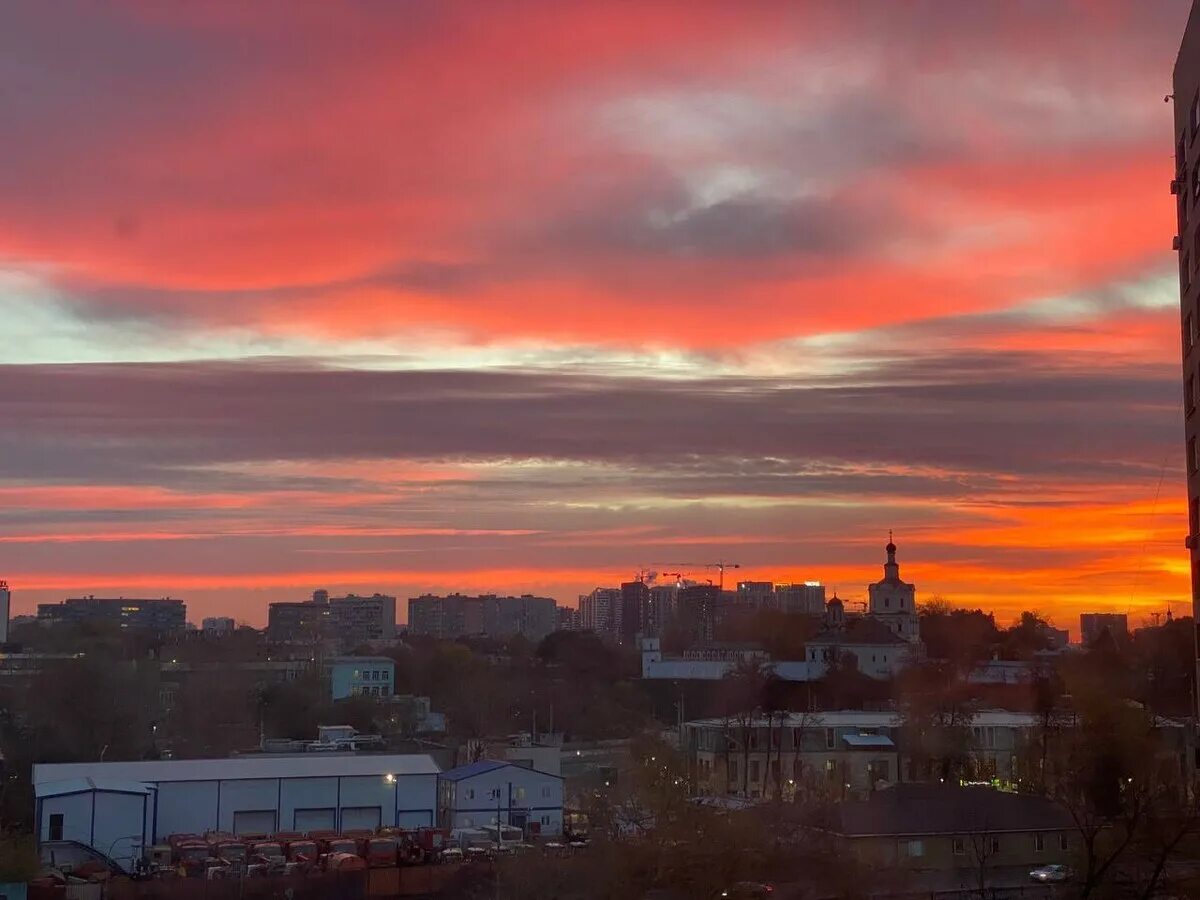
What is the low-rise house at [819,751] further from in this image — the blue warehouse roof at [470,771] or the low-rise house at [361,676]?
the low-rise house at [361,676]

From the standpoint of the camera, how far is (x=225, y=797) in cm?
2967

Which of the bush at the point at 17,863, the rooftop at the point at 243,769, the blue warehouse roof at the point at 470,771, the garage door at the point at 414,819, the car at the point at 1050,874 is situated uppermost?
the rooftop at the point at 243,769

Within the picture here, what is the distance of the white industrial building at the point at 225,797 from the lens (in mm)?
27875

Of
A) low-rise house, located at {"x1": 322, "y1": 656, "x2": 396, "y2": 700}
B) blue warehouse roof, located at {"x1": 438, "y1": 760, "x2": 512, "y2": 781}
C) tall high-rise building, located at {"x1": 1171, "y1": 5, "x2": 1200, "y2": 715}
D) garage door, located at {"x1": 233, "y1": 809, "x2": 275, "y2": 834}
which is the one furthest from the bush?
low-rise house, located at {"x1": 322, "y1": 656, "x2": 396, "y2": 700}

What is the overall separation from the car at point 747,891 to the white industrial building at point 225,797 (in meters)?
12.4

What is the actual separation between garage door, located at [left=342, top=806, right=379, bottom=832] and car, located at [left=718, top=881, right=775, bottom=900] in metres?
12.4

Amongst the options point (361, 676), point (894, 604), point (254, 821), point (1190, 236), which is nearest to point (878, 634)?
point (894, 604)

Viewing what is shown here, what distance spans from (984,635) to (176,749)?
2437 inches

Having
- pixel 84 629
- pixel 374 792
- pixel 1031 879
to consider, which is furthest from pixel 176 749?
pixel 84 629

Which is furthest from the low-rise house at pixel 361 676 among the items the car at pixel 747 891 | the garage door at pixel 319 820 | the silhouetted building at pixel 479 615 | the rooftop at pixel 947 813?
the silhouetted building at pixel 479 615

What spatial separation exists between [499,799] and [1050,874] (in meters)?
13.0

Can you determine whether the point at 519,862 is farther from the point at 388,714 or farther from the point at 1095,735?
the point at 388,714

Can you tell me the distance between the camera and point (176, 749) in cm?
4797

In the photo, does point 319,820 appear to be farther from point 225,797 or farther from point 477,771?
point 477,771
